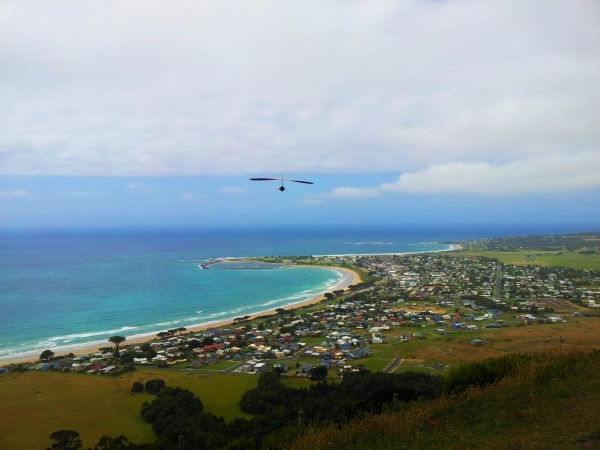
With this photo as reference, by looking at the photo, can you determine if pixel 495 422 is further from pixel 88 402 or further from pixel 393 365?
pixel 88 402

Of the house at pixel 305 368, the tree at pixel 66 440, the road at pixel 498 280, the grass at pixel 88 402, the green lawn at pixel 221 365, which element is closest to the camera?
the tree at pixel 66 440

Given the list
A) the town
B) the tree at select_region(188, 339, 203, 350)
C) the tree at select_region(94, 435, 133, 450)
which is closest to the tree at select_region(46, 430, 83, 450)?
the tree at select_region(94, 435, 133, 450)

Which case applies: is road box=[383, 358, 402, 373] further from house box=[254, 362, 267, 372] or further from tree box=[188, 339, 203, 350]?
tree box=[188, 339, 203, 350]

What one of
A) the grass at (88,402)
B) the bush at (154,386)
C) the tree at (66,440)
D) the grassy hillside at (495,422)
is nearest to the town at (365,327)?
the grass at (88,402)

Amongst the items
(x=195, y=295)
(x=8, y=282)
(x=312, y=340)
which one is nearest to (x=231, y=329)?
(x=312, y=340)

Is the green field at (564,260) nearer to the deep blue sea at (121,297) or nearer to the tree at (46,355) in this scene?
the deep blue sea at (121,297)

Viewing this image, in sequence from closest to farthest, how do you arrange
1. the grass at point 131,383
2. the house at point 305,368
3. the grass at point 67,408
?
the grass at point 67,408 < the grass at point 131,383 < the house at point 305,368
